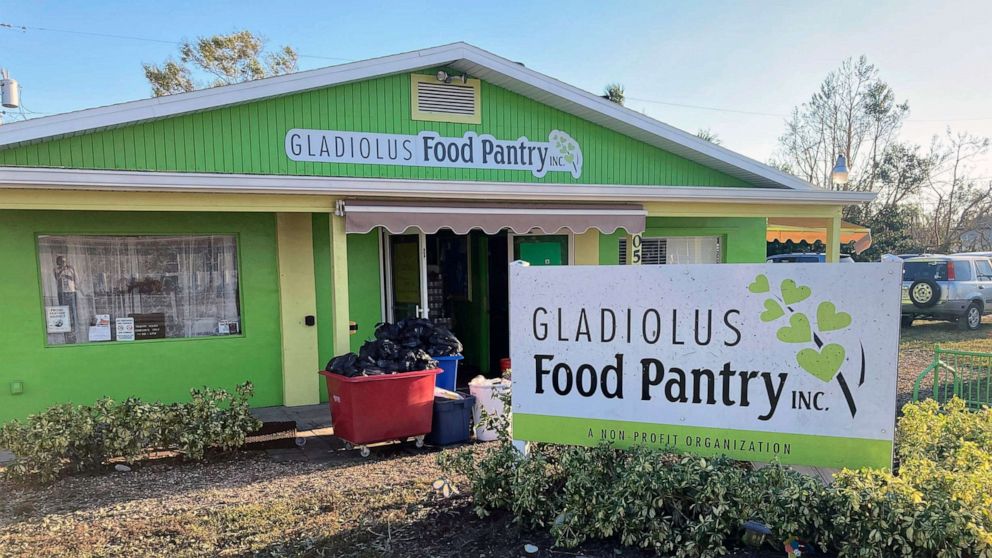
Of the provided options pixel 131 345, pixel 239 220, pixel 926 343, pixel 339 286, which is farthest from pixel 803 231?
pixel 131 345

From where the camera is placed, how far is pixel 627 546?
3.53 meters

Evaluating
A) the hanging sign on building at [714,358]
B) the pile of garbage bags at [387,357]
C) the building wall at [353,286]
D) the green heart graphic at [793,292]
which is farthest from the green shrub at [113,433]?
the green heart graphic at [793,292]

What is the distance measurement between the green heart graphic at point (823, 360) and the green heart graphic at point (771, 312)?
0.25 meters

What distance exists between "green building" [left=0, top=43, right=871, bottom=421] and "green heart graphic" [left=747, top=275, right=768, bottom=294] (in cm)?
425

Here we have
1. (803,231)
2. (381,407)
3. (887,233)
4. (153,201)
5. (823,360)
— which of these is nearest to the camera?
(823,360)

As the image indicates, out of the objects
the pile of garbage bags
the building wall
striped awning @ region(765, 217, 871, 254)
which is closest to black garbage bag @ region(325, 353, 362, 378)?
the pile of garbage bags

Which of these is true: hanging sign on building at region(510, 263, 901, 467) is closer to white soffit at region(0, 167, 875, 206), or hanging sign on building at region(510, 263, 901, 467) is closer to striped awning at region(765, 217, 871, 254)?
white soffit at region(0, 167, 875, 206)

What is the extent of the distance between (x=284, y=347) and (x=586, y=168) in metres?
4.88

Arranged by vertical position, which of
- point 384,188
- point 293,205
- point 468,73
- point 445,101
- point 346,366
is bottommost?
point 346,366

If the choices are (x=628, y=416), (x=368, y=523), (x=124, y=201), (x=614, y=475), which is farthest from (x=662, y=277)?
(x=124, y=201)

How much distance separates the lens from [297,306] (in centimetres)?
812

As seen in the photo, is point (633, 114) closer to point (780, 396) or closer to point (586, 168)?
point (586, 168)

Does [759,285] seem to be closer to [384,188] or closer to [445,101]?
[384,188]

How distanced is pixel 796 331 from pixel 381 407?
3868 millimetres
